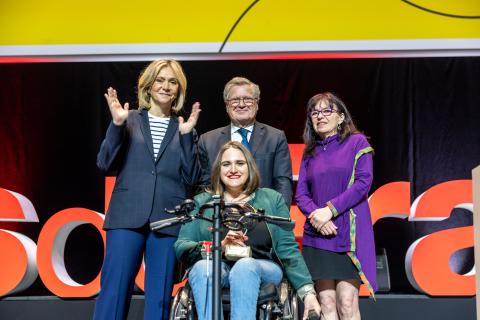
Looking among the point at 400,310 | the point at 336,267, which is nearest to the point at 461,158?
the point at 400,310

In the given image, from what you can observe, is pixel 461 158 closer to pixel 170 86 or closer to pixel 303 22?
pixel 303 22

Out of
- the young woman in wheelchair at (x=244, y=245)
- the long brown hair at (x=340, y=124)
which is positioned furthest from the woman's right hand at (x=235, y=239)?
the long brown hair at (x=340, y=124)

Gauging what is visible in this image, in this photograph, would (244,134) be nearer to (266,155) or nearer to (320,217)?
(266,155)

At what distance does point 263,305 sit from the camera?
314 cm

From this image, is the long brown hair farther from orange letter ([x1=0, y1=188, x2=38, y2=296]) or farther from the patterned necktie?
orange letter ([x1=0, y1=188, x2=38, y2=296])

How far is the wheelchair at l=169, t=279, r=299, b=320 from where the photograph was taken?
3.10 m

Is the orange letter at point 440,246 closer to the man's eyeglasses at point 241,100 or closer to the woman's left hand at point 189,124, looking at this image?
the man's eyeglasses at point 241,100

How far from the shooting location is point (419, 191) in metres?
5.05

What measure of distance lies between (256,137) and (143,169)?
29.9 inches

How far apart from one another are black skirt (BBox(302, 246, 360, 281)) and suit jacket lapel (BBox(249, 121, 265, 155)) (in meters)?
0.66

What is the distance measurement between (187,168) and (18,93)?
89.1 inches

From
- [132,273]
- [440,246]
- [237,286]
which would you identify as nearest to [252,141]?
[132,273]

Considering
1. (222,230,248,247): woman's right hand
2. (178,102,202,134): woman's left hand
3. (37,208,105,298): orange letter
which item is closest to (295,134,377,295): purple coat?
(222,230,248,247): woman's right hand

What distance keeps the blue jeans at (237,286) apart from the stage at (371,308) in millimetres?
1986
